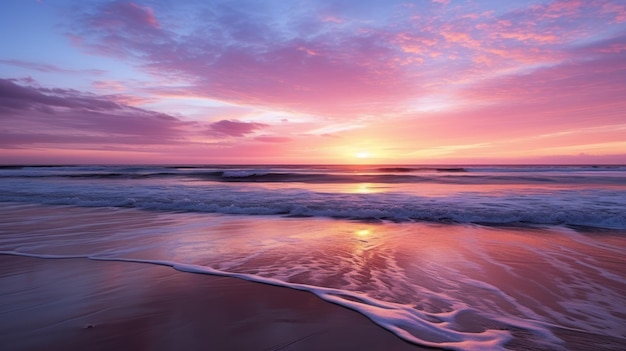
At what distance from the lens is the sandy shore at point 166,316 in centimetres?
278

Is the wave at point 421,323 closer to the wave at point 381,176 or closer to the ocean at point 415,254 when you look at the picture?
the ocean at point 415,254

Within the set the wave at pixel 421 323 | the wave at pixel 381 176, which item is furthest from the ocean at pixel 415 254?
the wave at pixel 381 176

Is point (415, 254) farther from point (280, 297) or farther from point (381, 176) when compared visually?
point (381, 176)

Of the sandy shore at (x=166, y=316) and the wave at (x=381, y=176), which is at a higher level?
the wave at (x=381, y=176)

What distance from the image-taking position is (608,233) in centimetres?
732

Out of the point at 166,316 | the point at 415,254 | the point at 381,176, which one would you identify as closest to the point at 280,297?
the point at 166,316

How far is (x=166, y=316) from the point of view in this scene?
10.8 ft

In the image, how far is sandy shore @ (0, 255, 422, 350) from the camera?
9.12 feet

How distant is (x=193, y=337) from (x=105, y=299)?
1555 mm

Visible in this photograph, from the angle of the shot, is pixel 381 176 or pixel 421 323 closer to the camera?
pixel 421 323

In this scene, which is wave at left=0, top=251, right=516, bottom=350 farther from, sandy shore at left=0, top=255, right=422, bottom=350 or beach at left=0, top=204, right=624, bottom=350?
sandy shore at left=0, top=255, right=422, bottom=350

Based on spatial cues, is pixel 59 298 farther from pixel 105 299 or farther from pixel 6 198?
pixel 6 198

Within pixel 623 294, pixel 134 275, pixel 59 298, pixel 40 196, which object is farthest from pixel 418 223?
pixel 40 196

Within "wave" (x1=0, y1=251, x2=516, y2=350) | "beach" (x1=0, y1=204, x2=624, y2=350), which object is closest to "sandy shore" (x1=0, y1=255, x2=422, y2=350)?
"beach" (x1=0, y1=204, x2=624, y2=350)
